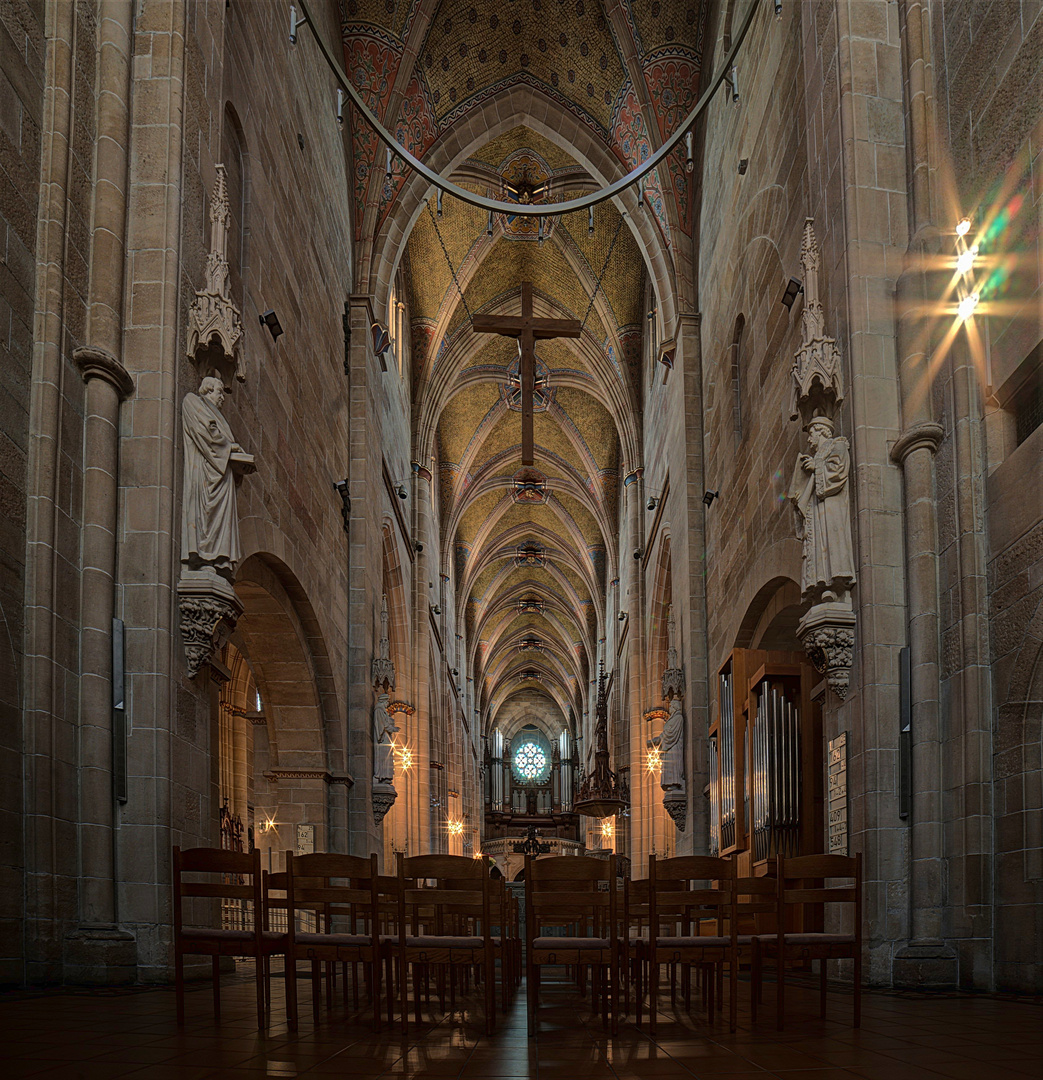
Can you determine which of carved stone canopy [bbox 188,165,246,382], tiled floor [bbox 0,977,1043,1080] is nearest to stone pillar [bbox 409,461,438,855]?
carved stone canopy [bbox 188,165,246,382]

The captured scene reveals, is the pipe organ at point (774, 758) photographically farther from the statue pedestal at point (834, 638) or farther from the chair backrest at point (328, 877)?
the chair backrest at point (328, 877)

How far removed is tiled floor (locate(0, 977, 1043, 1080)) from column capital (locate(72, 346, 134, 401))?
4061 millimetres

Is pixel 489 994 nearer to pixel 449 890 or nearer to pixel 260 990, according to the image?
pixel 449 890

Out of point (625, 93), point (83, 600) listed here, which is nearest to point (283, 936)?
point (83, 600)

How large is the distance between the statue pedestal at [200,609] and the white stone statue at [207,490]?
14 cm

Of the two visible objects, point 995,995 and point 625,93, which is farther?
point 625,93

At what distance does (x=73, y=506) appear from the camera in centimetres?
812

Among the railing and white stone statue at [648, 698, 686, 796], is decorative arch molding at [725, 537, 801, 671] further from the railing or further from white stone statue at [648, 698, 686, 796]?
the railing

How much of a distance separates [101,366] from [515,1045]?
5.37m

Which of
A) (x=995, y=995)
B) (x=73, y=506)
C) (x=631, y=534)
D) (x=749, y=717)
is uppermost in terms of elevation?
(x=631, y=534)

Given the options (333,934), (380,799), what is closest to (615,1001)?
(333,934)

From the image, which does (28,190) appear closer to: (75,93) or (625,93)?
(75,93)

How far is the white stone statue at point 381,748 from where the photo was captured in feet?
55.7

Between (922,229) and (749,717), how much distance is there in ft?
17.6
